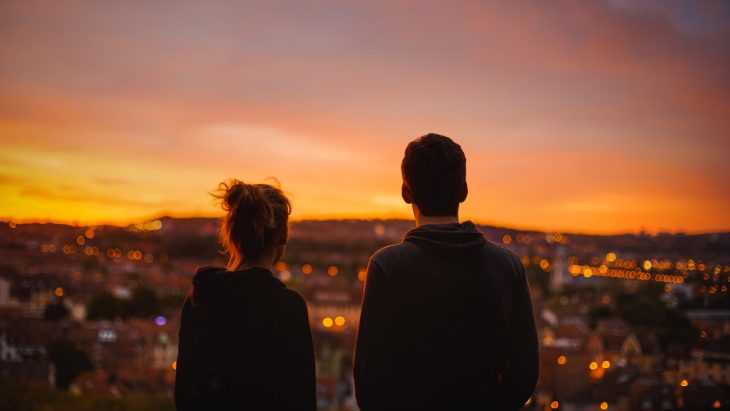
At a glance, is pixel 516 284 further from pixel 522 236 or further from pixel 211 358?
pixel 522 236

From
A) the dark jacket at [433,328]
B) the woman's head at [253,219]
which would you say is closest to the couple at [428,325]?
the dark jacket at [433,328]

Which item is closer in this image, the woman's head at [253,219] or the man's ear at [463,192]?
the man's ear at [463,192]

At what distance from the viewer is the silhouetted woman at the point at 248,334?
2.37 m

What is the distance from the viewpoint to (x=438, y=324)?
2143mm

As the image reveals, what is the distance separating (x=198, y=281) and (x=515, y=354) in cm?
105

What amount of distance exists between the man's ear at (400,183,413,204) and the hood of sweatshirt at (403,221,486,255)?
11cm

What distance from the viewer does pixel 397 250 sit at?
217 centimetres

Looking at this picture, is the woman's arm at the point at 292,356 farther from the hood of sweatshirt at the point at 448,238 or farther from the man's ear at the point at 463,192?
the man's ear at the point at 463,192

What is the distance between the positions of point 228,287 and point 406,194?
0.66 metres

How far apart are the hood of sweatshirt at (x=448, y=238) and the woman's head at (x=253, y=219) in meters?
0.48

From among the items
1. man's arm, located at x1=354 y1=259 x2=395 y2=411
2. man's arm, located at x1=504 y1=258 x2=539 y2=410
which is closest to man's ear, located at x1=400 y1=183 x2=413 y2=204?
man's arm, located at x1=354 y1=259 x2=395 y2=411

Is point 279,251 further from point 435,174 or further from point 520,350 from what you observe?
point 520,350

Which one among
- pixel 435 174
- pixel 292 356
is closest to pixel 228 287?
pixel 292 356

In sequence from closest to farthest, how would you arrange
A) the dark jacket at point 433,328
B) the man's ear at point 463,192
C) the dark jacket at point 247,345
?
1. the dark jacket at point 433,328
2. the man's ear at point 463,192
3. the dark jacket at point 247,345
